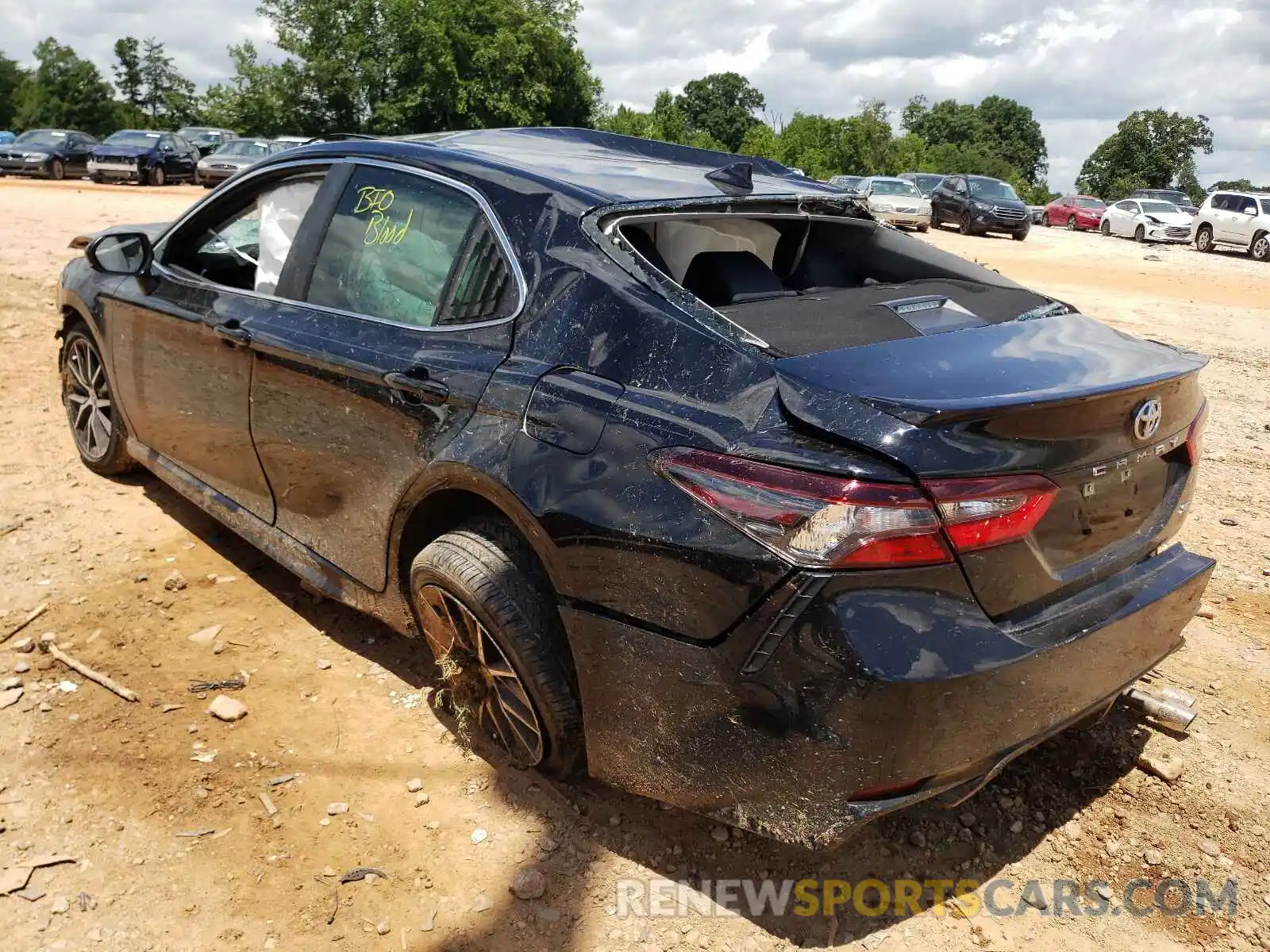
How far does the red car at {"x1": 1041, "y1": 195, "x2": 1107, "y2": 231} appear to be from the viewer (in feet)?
122

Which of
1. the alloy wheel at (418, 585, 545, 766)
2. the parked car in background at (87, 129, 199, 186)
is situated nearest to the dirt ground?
the alloy wheel at (418, 585, 545, 766)

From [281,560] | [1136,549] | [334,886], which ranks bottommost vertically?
[334,886]

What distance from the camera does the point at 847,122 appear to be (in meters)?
51.8

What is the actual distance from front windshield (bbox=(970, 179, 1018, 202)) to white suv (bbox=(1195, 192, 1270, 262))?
4.70m

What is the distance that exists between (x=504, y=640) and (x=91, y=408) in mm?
3311

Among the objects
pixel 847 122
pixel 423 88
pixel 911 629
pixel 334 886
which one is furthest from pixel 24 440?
pixel 847 122

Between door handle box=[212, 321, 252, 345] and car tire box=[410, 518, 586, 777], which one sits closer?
car tire box=[410, 518, 586, 777]

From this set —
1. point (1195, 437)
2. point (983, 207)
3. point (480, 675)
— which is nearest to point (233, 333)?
point (480, 675)

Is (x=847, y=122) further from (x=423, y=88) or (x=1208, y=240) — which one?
(x=1208, y=240)

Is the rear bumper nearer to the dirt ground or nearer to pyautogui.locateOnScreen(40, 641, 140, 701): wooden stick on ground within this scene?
the dirt ground

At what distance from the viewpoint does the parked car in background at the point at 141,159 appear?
2705 cm

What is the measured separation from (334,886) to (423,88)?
49724mm

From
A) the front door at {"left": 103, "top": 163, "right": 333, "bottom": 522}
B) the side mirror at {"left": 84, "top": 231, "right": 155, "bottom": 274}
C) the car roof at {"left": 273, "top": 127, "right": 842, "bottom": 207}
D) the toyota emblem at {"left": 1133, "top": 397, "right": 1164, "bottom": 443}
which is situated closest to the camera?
the toyota emblem at {"left": 1133, "top": 397, "right": 1164, "bottom": 443}

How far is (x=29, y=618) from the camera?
12.1ft
